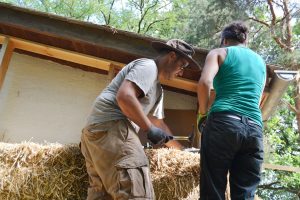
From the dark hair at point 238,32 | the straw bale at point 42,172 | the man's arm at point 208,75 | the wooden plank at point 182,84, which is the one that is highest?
the dark hair at point 238,32

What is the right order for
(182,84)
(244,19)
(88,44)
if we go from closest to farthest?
(88,44) < (182,84) < (244,19)

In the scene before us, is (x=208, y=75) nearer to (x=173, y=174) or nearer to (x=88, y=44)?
(x=173, y=174)

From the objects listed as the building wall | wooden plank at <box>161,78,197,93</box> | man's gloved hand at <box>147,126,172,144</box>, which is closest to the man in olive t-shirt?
man's gloved hand at <box>147,126,172,144</box>

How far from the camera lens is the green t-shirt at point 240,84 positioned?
2559 millimetres

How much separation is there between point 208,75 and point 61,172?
6.54ft

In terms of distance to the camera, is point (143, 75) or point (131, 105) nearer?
point (131, 105)

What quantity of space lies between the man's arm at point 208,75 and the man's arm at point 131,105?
0.46 metres

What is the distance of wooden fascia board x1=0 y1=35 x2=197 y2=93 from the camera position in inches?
207

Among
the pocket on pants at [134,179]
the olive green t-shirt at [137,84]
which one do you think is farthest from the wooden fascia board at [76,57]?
the pocket on pants at [134,179]

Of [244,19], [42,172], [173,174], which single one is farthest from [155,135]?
[244,19]

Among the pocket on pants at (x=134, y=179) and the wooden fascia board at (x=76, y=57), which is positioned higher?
the wooden fascia board at (x=76, y=57)

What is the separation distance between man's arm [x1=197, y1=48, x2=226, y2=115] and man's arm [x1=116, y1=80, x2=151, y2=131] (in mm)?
464

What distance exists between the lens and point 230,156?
2.46m

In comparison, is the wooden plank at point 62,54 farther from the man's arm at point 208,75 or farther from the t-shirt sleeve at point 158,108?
the man's arm at point 208,75
